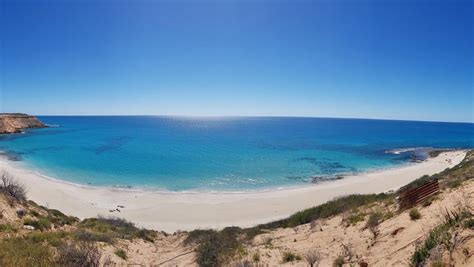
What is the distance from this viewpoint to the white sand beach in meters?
21.9

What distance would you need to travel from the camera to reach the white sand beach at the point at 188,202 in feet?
71.8

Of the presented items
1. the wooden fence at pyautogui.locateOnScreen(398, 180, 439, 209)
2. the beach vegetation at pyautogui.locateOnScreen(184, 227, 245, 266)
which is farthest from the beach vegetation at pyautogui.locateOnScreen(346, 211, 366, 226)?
the beach vegetation at pyautogui.locateOnScreen(184, 227, 245, 266)

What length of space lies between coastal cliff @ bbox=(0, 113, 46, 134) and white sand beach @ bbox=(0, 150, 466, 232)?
247 feet

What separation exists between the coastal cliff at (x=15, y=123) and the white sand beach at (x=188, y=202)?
7541 cm

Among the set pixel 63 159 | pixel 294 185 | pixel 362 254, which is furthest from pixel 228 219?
pixel 63 159

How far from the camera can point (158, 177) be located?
115 ft

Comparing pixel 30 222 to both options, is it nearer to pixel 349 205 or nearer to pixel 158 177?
pixel 349 205

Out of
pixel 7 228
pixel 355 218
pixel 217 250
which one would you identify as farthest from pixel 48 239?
pixel 355 218

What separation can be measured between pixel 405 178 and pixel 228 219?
25.5 meters

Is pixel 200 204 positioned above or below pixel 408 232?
below

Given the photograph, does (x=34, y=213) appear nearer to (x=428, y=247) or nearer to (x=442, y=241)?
(x=428, y=247)

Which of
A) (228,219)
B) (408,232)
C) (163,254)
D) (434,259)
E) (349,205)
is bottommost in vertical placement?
(228,219)

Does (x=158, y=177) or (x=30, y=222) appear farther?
(x=158, y=177)

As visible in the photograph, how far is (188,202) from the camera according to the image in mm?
26000
